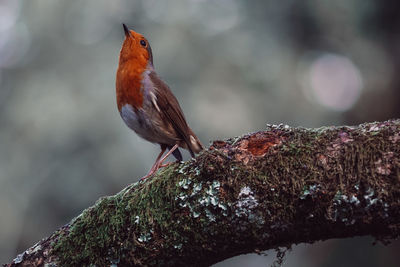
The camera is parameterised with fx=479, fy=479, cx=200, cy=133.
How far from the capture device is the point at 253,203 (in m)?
1.79

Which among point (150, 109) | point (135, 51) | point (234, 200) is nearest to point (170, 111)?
point (150, 109)

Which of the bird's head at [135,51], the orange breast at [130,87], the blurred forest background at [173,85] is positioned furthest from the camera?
the blurred forest background at [173,85]

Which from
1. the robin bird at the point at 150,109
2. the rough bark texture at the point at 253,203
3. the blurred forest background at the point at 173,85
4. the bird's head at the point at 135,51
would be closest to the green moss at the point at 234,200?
the rough bark texture at the point at 253,203

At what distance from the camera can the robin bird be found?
3682 mm

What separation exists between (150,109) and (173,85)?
2.91 m

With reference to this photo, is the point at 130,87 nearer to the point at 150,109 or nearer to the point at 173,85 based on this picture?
the point at 150,109

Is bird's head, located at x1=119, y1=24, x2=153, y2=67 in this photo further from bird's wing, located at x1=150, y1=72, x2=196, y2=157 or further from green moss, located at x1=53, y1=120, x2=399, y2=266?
green moss, located at x1=53, y1=120, x2=399, y2=266

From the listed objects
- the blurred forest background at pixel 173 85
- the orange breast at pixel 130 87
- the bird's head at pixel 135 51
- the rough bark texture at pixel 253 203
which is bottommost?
the rough bark texture at pixel 253 203

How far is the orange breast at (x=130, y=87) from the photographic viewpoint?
367 cm

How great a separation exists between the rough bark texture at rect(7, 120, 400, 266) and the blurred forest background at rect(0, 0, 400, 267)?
3895 mm

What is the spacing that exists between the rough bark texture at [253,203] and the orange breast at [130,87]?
1.65 meters

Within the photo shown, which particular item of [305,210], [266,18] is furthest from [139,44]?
[266,18]

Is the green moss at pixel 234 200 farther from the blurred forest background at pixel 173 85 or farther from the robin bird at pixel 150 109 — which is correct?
the blurred forest background at pixel 173 85

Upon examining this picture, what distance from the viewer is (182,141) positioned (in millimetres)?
3814
